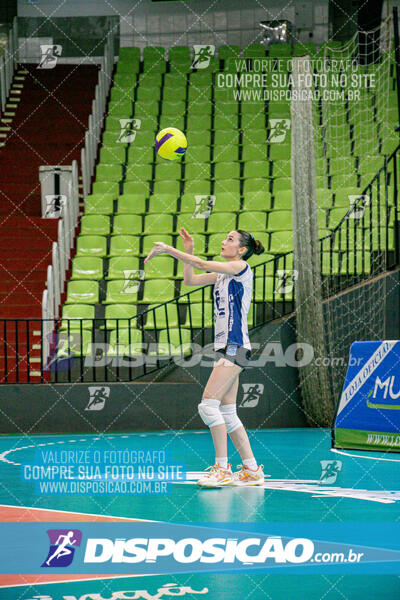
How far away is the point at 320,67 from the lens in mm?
18469

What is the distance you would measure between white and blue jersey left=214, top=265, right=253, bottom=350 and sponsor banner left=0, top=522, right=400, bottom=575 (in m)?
2.09

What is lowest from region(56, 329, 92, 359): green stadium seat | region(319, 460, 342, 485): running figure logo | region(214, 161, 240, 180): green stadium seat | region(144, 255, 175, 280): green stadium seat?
region(319, 460, 342, 485): running figure logo

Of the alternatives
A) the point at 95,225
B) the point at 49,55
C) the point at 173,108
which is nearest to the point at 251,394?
the point at 95,225

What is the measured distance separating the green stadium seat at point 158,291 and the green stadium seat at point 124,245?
963 millimetres

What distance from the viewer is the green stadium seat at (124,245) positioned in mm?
14688

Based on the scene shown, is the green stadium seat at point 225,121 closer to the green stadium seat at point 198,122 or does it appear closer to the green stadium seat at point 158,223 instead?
the green stadium seat at point 198,122

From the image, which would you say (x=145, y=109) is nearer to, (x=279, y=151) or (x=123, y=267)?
(x=279, y=151)

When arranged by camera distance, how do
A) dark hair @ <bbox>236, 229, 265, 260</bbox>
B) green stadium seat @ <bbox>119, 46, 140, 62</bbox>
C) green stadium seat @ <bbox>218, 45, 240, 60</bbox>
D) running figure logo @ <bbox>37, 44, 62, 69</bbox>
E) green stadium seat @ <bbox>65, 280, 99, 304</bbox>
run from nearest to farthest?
dark hair @ <bbox>236, 229, 265, 260</bbox> → green stadium seat @ <bbox>65, 280, 99, 304</bbox> → green stadium seat @ <bbox>218, 45, 240, 60</bbox> → green stadium seat @ <bbox>119, 46, 140, 62</bbox> → running figure logo @ <bbox>37, 44, 62, 69</bbox>

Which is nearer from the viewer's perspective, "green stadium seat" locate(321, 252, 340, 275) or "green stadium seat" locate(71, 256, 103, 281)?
"green stadium seat" locate(321, 252, 340, 275)

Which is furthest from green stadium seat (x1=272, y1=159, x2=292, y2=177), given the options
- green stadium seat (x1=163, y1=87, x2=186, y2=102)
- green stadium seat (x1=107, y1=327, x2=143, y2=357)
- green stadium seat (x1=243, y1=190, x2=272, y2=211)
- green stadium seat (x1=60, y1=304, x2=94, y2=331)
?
green stadium seat (x1=107, y1=327, x2=143, y2=357)

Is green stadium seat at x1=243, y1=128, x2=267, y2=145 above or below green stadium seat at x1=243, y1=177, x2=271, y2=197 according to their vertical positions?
above

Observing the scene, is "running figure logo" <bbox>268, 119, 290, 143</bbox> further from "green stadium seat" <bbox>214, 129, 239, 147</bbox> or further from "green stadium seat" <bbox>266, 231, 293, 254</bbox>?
"green stadium seat" <bbox>266, 231, 293, 254</bbox>

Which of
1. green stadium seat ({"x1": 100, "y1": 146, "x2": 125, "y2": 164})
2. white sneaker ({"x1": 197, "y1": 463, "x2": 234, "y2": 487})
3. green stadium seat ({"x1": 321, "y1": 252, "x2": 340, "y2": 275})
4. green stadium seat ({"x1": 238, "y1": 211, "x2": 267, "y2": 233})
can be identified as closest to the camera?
white sneaker ({"x1": 197, "y1": 463, "x2": 234, "y2": 487})

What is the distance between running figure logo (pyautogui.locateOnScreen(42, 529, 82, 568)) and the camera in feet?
13.1
